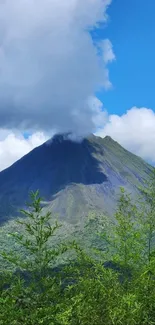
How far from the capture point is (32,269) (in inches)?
745

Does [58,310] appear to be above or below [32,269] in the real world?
below

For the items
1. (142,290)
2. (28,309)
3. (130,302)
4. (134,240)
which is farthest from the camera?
(134,240)

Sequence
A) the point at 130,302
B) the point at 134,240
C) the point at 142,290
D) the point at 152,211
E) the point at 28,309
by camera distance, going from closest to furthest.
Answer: the point at 130,302 → the point at 28,309 → the point at 142,290 → the point at 134,240 → the point at 152,211

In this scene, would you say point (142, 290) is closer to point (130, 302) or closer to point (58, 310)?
point (130, 302)

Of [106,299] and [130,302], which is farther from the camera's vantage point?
[106,299]

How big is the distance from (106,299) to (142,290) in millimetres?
2127

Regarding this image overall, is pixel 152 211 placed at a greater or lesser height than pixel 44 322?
greater

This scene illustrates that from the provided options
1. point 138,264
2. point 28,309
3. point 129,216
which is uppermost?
point 129,216

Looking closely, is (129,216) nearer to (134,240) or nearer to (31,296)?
(134,240)

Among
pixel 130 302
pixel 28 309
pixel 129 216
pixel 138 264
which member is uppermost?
pixel 129 216

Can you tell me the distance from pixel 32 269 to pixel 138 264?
8512 mm

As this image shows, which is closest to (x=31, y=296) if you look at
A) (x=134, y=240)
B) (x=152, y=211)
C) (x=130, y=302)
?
(x=130, y=302)

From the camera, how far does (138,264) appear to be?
81.9ft

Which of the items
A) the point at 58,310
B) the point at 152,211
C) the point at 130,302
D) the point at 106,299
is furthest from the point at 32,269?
the point at 152,211
